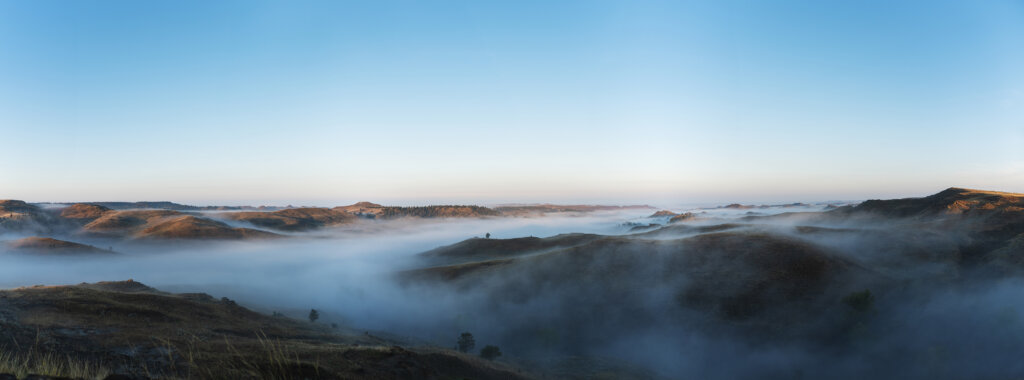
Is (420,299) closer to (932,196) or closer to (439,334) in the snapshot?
(439,334)

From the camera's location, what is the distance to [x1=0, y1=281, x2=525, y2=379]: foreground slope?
35.4 feet

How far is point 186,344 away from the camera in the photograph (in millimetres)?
20016

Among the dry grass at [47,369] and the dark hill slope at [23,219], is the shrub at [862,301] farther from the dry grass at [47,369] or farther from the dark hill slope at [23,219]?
the dark hill slope at [23,219]

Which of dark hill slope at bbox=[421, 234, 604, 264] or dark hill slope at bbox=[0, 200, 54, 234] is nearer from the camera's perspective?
dark hill slope at bbox=[421, 234, 604, 264]

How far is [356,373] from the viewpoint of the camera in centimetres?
1231

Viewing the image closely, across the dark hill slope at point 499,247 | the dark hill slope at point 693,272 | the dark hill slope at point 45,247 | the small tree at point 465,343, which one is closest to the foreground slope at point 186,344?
the small tree at point 465,343

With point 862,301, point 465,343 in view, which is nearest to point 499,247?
point 465,343

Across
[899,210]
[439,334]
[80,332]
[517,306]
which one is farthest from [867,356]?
[899,210]

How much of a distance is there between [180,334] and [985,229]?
282ft

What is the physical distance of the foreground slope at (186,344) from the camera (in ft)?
35.4

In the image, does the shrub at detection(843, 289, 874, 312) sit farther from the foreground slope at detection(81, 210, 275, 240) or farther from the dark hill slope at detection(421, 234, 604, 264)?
the foreground slope at detection(81, 210, 275, 240)

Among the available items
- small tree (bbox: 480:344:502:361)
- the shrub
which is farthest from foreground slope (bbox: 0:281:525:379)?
the shrub

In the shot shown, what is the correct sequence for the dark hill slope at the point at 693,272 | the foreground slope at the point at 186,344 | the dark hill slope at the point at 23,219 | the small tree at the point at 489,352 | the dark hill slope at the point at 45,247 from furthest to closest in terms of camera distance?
the dark hill slope at the point at 23,219 → the dark hill slope at the point at 45,247 → the dark hill slope at the point at 693,272 → the small tree at the point at 489,352 → the foreground slope at the point at 186,344

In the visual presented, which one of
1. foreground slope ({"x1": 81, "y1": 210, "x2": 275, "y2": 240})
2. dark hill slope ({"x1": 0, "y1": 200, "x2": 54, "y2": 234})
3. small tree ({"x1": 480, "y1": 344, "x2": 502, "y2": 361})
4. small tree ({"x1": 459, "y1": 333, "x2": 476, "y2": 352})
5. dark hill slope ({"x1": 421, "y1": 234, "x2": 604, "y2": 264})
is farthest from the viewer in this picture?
foreground slope ({"x1": 81, "y1": 210, "x2": 275, "y2": 240})
